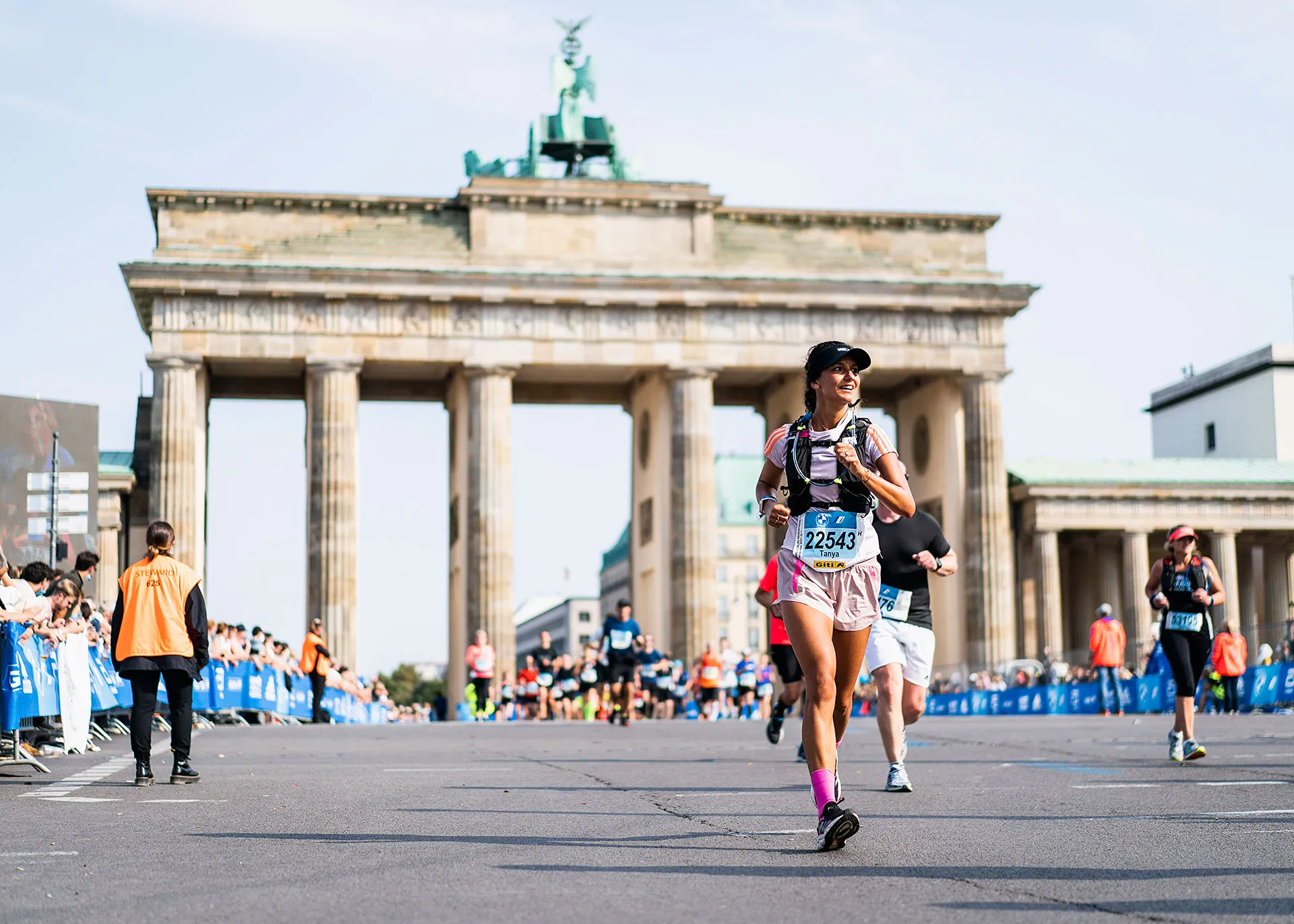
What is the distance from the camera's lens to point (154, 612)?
1417 cm

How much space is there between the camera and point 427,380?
211 feet

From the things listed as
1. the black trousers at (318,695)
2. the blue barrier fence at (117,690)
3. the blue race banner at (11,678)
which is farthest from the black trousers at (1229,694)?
the blue race banner at (11,678)

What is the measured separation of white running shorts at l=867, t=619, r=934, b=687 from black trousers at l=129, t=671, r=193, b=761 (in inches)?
199

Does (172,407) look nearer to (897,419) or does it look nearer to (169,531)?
(897,419)

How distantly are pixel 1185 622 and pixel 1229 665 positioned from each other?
690 inches

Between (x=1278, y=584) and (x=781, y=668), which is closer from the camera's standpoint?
(x=781, y=668)

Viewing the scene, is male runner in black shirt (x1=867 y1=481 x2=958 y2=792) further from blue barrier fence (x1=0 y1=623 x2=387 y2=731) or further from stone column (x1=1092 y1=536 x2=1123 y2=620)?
stone column (x1=1092 y1=536 x2=1123 y2=620)

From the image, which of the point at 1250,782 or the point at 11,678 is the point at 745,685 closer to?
the point at 11,678

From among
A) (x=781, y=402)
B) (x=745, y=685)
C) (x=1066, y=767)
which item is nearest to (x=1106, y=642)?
(x=745, y=685)

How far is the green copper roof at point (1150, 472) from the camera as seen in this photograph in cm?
6844

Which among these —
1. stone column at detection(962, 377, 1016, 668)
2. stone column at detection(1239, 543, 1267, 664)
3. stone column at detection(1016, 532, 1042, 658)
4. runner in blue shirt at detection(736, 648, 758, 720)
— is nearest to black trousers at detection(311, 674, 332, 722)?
runner in blue shirt at detection(736, 648, 758, 720)

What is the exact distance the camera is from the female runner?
15.3m

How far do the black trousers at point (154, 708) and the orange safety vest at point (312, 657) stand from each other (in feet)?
64.2

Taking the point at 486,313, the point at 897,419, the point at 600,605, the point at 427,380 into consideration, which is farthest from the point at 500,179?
the point at 600,605
